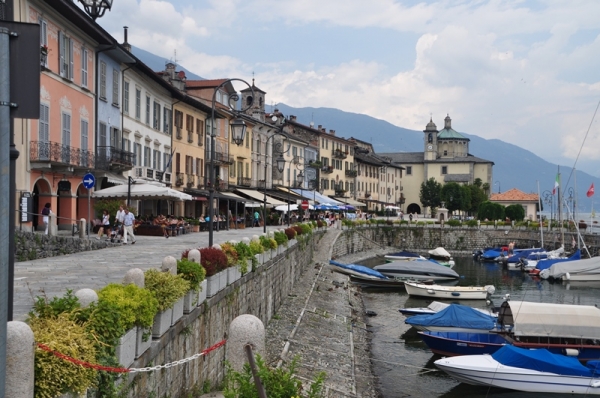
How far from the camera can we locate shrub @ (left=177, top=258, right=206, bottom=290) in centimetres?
1201

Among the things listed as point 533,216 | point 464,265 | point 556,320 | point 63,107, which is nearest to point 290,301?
point 556,320

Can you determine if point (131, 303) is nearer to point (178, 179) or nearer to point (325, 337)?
point (325, 337)

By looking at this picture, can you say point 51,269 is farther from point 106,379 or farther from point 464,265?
point 464,265

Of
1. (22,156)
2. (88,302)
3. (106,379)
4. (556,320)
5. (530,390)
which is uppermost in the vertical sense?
(22,156)

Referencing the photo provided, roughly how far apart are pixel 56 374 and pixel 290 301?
24096 millimetres

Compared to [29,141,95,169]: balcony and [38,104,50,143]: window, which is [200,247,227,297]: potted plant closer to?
[29,141,95,169]: balcony

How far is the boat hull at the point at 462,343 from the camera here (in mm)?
24875

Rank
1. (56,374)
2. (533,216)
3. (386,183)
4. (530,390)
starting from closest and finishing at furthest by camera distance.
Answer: (56,374) < (530,390) < (533,216) < (386,183)

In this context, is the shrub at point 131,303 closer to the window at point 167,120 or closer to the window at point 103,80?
the window at point 103,80

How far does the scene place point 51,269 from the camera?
16.4m

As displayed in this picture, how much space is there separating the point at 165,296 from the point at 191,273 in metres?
2.04

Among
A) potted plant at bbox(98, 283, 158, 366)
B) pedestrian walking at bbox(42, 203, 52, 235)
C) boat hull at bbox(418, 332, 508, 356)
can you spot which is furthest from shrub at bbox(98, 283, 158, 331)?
boat hull at bbox(418, 332, 508, 356)

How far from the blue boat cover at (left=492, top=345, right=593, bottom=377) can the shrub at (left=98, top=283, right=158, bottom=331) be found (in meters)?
15.7

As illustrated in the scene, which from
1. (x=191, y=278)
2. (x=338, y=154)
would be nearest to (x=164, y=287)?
(x=191, y=278)
